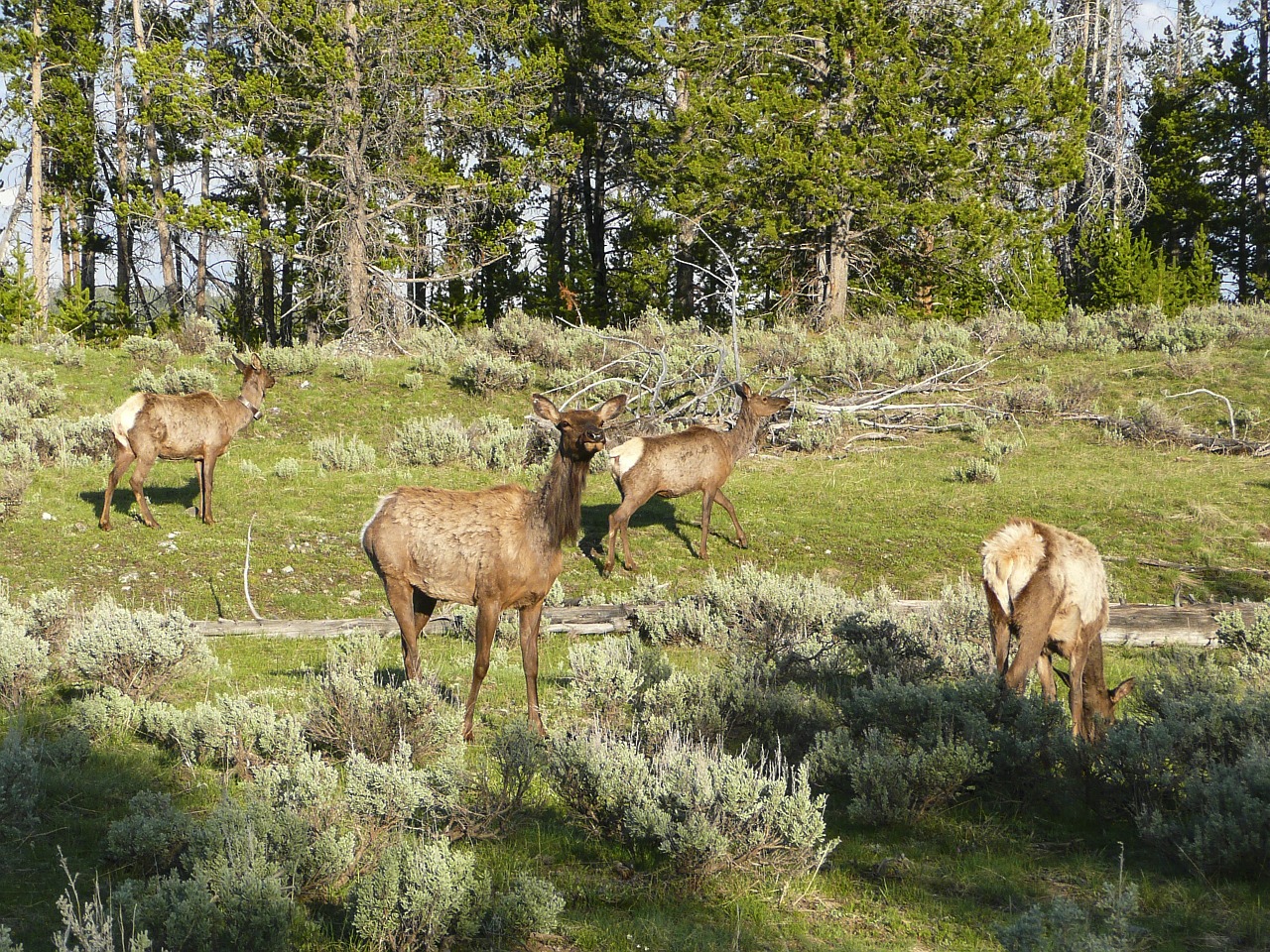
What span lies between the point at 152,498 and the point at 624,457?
6866mm

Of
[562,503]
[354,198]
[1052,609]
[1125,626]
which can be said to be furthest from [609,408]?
[354,198]

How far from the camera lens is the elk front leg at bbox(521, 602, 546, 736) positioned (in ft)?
24.6

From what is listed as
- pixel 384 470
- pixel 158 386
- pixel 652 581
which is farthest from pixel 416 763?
pixel 158 386

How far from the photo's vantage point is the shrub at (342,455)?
56.3ft

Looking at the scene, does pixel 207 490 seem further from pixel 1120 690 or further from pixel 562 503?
pixel 1120 690

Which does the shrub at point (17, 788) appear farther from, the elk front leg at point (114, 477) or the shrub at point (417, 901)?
the elk front leg at point (114, 477)

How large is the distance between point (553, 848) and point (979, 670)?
4.32m

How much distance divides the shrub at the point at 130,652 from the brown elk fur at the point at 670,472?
253 inches

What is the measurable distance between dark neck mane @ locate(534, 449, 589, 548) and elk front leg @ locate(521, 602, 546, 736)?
53cm

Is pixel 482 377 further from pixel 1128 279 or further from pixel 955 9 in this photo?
pixel 1128 279

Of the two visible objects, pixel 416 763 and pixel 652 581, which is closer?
pixel 416 763

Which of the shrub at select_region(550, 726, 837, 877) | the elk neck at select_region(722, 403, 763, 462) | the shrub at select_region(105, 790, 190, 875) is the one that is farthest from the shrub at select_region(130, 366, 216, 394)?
the shrub at select_region(550, 726, 837, 877)

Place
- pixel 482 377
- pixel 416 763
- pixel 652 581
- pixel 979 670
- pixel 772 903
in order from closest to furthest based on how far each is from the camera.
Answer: pixel 772 903 → pixel 416 763 → pixel 979 670 → pixel 652 581 → pixel 482 377

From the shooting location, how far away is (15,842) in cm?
555
